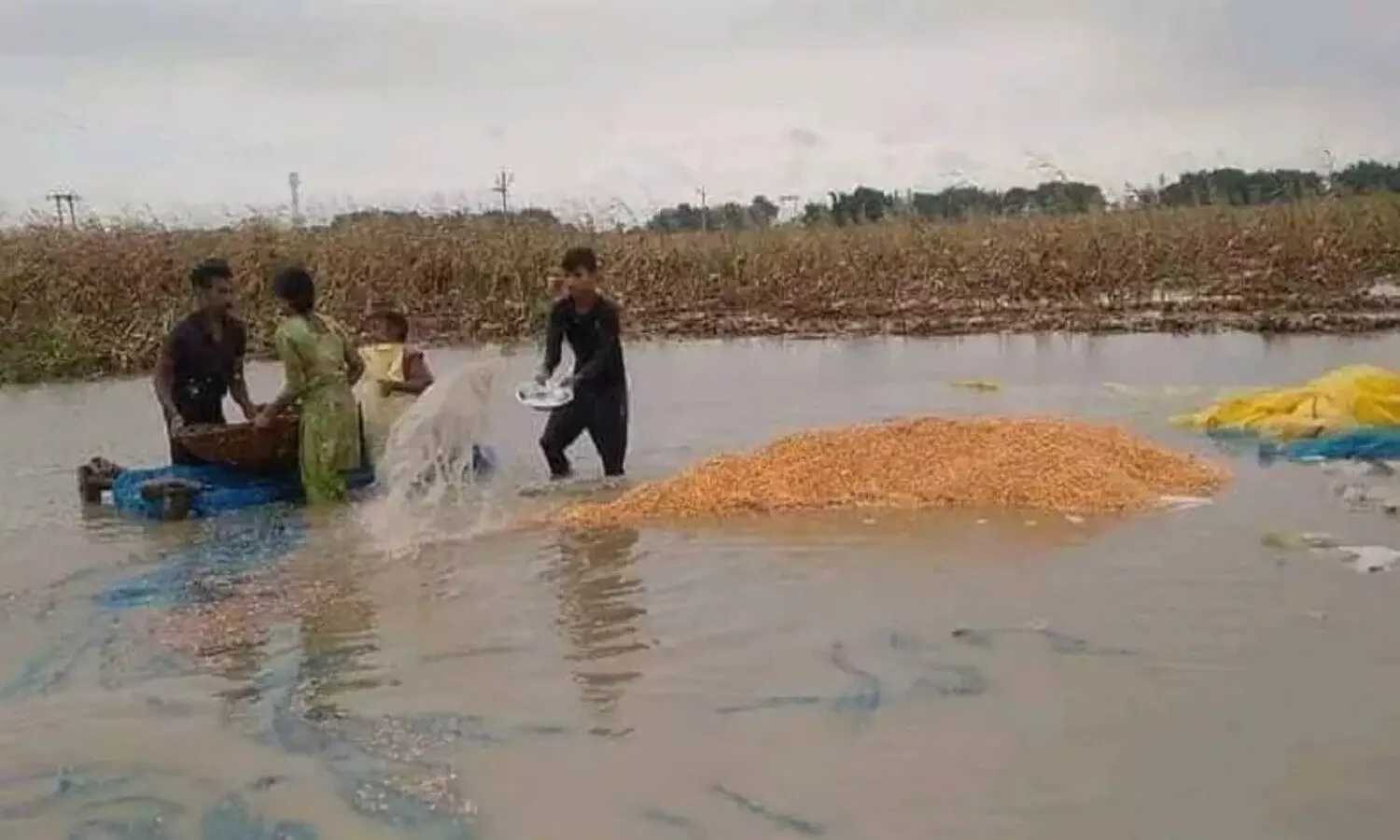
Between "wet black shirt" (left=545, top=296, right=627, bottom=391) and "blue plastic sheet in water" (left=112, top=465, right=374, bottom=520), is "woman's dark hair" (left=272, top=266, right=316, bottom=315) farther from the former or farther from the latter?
"wet black shirt" (left=545, top=296, right=627, bottom=391)

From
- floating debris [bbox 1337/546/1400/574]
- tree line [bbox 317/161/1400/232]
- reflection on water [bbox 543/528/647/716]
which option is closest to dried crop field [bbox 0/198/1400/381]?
tree line [bbox 317/161/1400/232]

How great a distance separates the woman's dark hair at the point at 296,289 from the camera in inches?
340

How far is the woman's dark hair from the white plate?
1373 millimetres

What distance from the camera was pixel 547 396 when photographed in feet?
31.0

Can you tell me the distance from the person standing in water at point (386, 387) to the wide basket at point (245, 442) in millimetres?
475

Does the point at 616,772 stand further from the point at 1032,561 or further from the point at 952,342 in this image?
the point at 952,342

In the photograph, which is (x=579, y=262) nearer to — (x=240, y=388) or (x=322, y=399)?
(x=322, y=399)

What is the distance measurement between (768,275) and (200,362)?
15.2 meters

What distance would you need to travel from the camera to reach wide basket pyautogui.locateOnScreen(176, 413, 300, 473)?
29.6 ft

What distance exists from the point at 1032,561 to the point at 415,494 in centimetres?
355

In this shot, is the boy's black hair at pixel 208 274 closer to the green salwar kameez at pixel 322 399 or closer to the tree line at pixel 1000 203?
the green salwar kameez at pixel 322 399

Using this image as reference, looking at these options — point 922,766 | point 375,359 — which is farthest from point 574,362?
point 922,766

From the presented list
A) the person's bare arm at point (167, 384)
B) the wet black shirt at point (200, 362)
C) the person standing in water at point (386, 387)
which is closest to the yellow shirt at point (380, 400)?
the person standing in water at point (386, 387)

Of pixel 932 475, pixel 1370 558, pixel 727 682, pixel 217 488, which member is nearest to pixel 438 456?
pixel 217 488
